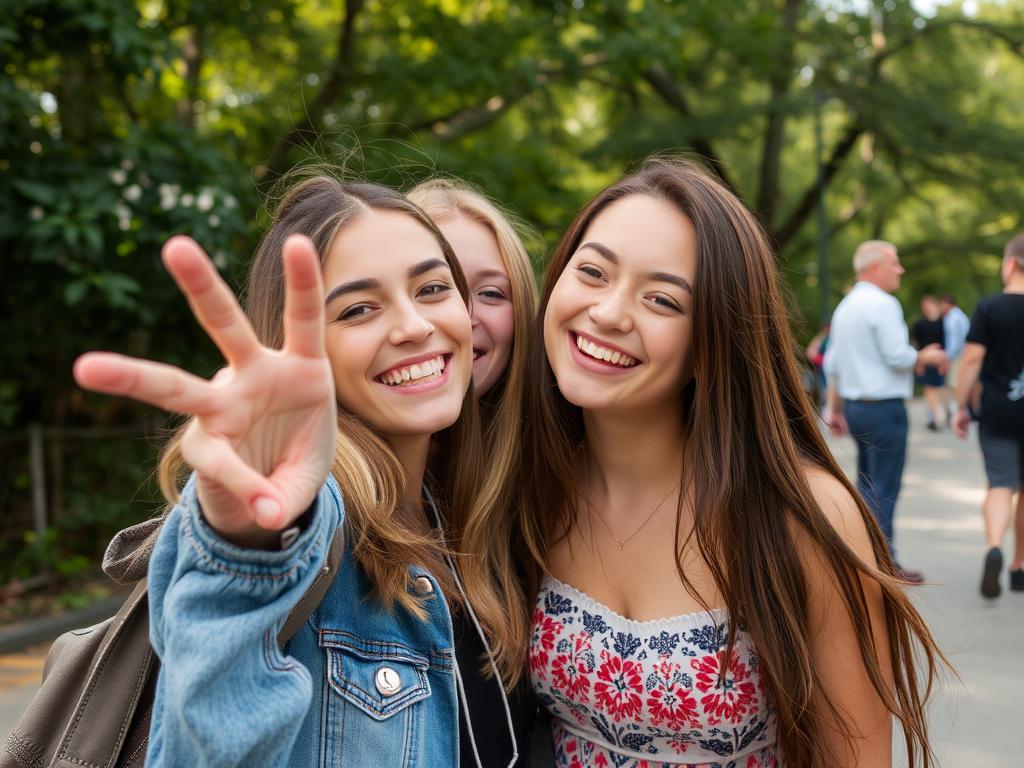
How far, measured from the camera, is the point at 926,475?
1197 cm

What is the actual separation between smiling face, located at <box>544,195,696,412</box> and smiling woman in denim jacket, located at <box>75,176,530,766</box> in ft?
0.84

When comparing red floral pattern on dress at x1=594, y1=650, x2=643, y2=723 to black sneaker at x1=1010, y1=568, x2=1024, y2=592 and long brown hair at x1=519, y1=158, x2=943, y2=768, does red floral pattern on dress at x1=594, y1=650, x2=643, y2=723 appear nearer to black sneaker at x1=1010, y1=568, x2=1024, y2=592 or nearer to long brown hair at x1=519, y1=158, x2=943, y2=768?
long brown hair at x1=519, y1=158, x2=943, y2=768

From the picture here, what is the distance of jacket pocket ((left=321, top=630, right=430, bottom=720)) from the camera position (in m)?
1.71

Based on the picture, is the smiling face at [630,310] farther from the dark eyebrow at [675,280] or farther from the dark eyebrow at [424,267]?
the dark eyebrow at [424,267]

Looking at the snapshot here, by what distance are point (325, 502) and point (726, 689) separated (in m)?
1.10

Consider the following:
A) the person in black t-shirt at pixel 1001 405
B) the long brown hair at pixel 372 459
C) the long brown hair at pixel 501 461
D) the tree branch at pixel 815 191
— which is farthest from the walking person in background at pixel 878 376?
the tree branch at pixel 815 191

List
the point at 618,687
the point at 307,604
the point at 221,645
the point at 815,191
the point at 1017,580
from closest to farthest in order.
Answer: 1. the point at 221,645
2. the point at 307,604
3. the point at 618,687
4. the point at 1017,580
5. the point at 815,191

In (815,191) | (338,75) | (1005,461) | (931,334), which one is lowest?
(931,334)

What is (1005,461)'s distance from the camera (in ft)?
21.2

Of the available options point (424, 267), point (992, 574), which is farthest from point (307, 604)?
point (992, 574)

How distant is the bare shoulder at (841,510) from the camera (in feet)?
7.06

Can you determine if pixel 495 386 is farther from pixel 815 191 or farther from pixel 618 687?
pixel 815 191

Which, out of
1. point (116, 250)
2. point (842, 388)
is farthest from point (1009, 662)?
point (116, 250)

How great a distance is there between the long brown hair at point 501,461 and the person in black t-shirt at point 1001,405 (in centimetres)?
453
